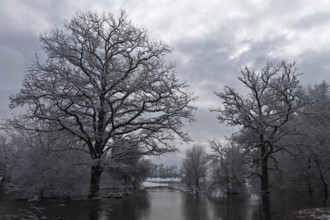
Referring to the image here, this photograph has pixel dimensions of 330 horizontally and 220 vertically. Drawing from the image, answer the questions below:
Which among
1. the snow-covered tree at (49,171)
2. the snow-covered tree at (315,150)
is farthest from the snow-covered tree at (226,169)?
the snow-covered tree at (49,171)

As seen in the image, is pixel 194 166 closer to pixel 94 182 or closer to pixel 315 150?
pixel 315 150

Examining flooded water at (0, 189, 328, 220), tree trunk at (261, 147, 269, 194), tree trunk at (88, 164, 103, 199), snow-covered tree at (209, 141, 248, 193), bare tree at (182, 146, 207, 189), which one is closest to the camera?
flooded water at (0, 189, 328, 220)

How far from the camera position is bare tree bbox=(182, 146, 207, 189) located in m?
77.4

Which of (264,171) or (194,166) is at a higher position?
(194,166)

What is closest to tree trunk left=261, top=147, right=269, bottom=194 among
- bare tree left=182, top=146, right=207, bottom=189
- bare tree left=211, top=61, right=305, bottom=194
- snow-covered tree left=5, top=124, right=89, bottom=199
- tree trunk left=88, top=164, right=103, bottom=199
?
bare tree left=211, top=61, right=305, bottom=194

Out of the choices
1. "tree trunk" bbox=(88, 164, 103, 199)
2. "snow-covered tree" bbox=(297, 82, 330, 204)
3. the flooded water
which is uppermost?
"snow-covered tree" bbox=(297, 82, 330, 204)

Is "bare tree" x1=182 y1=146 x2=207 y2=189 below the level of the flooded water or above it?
above

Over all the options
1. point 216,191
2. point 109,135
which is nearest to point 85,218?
point 109,135

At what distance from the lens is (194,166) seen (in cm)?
7894

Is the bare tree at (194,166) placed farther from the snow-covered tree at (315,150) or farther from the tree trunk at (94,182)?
the tree trunk at (94,182)

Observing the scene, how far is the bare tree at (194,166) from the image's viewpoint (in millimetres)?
77375

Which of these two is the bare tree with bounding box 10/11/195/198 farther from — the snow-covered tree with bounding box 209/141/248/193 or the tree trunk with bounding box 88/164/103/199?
the snow-covered tree with bounding box 209/141/248/193

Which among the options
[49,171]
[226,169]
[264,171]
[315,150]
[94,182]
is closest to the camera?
[94,182]

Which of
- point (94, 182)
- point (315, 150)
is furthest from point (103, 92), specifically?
point (315, 150)
